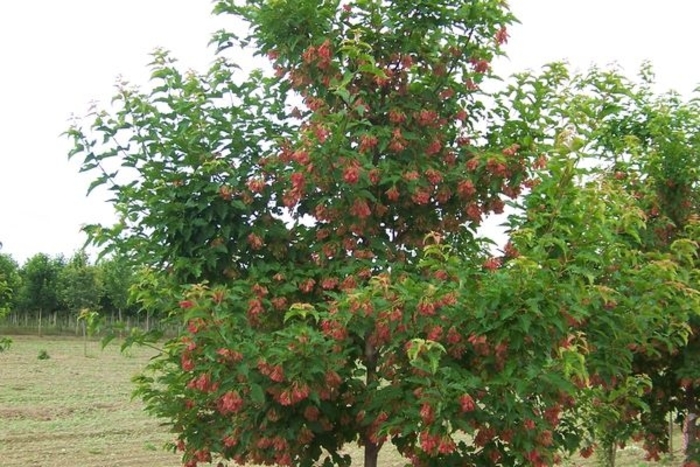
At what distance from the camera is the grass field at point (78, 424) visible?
12.8 m

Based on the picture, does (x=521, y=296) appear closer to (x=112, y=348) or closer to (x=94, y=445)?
(x=94, y=445)

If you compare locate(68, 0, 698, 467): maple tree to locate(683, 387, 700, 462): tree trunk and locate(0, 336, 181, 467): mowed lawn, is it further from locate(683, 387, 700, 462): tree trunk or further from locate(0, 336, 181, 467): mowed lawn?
locate(0, 336, 181, 467): mowed lawn

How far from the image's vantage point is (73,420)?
55.2 ft

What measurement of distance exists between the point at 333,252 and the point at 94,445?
36.3 feet

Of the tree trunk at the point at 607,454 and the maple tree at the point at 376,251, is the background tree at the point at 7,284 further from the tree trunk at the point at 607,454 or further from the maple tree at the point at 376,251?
the tree trunk at the point at 607,454

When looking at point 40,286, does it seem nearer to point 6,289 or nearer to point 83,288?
point 83,288

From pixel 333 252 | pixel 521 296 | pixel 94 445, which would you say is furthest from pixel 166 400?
pixel 94 445

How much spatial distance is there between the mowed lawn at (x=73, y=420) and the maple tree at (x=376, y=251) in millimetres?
6238

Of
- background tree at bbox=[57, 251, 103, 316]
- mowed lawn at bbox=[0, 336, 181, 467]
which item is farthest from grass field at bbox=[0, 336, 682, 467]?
background tree at bbox=[57, 251, 103, 316]

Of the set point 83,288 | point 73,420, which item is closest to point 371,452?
point 73,420

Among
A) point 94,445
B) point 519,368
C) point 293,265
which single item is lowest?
point 94,445

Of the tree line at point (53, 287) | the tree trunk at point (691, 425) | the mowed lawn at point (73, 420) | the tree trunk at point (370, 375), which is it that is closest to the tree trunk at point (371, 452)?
the tree trunk at point (370, 375)

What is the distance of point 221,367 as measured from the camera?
4.19 m

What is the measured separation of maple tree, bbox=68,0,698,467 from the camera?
13.2 feet
